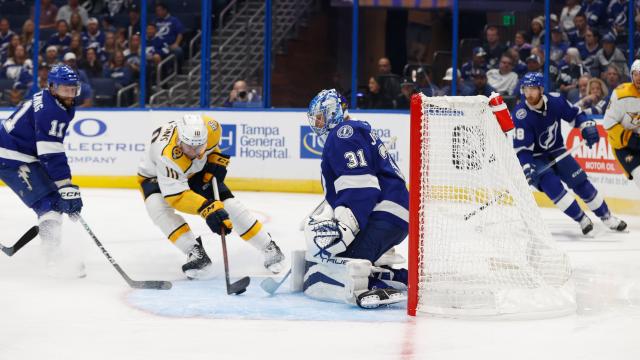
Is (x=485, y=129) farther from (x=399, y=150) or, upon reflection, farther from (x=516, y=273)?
(x=399, y=150)

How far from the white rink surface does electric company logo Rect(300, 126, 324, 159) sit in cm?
425

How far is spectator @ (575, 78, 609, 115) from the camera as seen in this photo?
8.85 meters

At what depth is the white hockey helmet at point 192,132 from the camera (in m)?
4.73

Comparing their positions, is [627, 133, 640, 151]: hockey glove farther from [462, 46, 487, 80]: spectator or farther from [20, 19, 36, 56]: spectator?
[20, 19, 36, 56]: spectator

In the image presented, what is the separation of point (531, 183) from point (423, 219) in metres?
2.98

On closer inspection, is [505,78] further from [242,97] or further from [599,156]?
[242,97]

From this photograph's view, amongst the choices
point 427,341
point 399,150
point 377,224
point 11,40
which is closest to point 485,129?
point 377,224

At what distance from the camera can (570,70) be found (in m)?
9.48

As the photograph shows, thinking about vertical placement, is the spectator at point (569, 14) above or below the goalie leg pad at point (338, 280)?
above

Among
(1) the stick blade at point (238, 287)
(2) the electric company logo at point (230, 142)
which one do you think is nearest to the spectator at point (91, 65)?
(2) the electric company logo at point (230, 142)

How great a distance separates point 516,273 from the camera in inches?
166

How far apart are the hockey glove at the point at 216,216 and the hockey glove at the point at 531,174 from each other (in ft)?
9.12

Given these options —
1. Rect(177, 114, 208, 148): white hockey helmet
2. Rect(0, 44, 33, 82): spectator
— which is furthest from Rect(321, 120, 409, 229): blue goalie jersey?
Rect(0, 44, 33, 82): spectator

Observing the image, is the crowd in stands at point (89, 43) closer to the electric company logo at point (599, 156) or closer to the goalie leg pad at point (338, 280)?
the electric company logo at point (599, 156)
